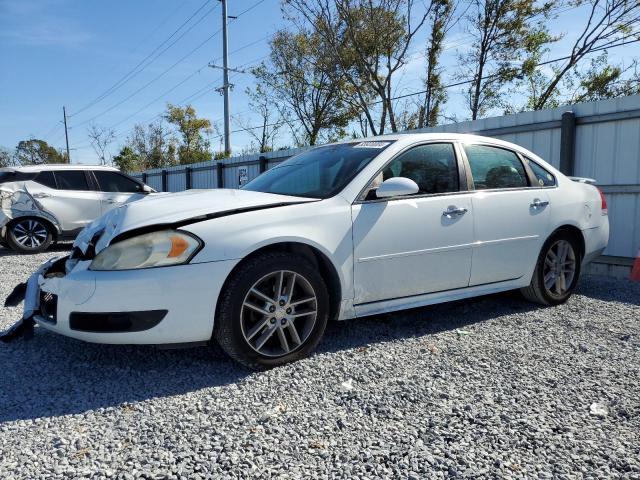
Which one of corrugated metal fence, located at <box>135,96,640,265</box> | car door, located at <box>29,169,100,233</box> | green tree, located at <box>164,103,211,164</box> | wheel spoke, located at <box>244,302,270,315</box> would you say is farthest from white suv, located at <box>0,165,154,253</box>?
green tree, located at <box>164,103,211,164</box>

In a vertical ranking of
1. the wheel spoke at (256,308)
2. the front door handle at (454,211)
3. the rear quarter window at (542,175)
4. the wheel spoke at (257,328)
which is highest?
the rear quarter window at (542,175)

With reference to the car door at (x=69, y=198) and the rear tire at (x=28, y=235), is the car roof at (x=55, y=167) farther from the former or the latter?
the rear tire at (x=28, y=235)

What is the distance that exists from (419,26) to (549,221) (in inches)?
714

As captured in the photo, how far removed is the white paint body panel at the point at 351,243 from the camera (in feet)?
9.21

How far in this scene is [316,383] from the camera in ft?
9.58

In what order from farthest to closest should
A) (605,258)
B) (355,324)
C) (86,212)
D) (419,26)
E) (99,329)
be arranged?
1. (419,26)
2. (86,212)
3. (605,258)
4. (355,324)
5. (99,329)

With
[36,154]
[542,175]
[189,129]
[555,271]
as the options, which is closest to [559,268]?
[555,271]

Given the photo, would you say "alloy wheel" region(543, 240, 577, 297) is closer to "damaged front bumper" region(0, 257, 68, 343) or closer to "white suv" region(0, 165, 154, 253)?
"damaged front bumper" region(0, 257, 68, 343)

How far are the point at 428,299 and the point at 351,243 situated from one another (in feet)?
2.75

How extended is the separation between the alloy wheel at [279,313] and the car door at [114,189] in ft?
23.2

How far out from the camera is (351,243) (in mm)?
3309

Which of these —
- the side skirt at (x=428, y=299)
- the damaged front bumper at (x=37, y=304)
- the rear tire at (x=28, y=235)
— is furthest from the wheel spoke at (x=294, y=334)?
the rear tire at (x=28, y=235)

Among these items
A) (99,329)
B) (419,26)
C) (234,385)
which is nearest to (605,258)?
(234,385)

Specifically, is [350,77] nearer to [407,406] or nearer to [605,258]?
[605,258]
